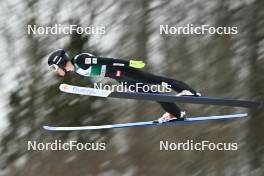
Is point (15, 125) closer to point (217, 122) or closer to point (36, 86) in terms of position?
point (36, 86)
